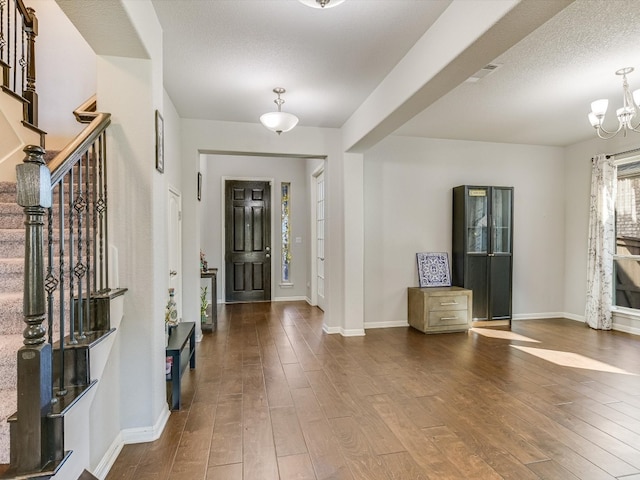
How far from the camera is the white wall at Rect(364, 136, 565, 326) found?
5.06 m

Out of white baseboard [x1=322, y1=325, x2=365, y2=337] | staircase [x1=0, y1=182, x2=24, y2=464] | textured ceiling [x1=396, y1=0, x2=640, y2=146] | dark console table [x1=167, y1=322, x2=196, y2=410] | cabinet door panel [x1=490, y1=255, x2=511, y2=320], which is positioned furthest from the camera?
cabinet door panel [x1=490, y1=255, x2=511, y2=320]

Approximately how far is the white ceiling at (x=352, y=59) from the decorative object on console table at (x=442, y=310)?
2.25 metres

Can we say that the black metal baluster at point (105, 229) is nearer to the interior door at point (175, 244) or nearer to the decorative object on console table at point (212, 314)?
the interior door at point (175, 244)

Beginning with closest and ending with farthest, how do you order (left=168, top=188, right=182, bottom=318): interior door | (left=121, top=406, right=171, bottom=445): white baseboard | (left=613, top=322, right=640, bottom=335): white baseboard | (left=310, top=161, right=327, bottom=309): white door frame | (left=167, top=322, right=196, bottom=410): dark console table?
(left=121, top=406, right=171, bottom=445): white baseboard
(left=167, top=322, right=196, bottom=410): dark console table
(left=168, top=188, right=182, bottom=318): interior door
(left=613, top=322, right=640, bottom=335): white baseboard
(left=310, top=161, right=327, bottom=309): white door frame

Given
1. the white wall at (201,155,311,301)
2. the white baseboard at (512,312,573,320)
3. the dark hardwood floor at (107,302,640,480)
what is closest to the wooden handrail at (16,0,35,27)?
the dark hardwood floor at (107,302,640,480)

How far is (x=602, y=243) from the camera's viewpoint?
5.04 meters

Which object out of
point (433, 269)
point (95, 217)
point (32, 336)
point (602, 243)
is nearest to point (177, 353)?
point (95, 217)

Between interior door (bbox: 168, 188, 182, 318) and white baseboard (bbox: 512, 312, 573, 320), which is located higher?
interior door (bbox: 168, 188, 182, 318)

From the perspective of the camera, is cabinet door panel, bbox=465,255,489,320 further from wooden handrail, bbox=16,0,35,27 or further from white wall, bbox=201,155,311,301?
wooden handrail, bbox=16,0,35,27

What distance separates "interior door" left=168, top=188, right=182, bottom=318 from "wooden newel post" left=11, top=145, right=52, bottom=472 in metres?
2.43

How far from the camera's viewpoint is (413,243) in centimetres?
518

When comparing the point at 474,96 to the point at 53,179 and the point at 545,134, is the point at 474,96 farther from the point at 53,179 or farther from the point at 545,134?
the point at 53,179

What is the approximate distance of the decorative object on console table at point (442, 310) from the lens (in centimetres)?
468

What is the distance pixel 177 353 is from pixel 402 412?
172cm
